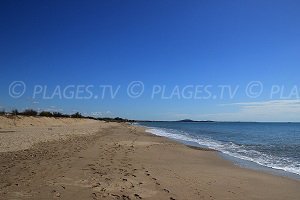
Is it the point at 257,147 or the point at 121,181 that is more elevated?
the point at 257,147

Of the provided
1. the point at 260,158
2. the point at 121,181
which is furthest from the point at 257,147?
the point at 121,181

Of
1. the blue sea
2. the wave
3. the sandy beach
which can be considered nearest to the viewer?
the sandy beach

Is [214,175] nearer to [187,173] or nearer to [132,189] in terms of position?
[187,173]

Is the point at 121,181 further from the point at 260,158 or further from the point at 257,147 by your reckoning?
the point at 257,147

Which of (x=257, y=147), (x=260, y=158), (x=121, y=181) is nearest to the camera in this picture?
(x=121, y=181)

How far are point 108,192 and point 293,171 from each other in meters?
8.72

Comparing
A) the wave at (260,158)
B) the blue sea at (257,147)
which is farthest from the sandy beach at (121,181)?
the blue sea at (257,147)

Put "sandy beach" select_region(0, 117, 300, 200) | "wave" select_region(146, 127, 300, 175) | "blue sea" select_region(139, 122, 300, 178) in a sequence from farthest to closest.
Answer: "blue sea" select_region(139, 122, 300, 178) < "wave" select_region(146, 127, 300, 175) < "sandy beach" select_region(0, 117, 300, 200)

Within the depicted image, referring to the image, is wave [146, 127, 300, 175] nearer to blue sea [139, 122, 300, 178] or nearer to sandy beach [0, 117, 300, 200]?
blue sea [139, 122, 300, 178]

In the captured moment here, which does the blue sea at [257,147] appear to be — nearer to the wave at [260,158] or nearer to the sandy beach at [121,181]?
the wave at [260,158]

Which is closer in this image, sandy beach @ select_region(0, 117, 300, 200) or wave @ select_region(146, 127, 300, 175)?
sandy beach @ select_region(0, 117, 300, 200)

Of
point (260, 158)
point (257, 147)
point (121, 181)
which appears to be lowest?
point (121, 181)

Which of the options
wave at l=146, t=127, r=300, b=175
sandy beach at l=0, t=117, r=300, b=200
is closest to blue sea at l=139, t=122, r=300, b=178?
wave at l=146, t=127, r=300, b=175

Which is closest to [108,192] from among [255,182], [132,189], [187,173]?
[132,189]
